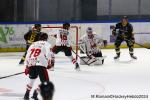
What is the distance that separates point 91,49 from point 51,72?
5.47 ft

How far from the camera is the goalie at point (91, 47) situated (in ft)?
40.0

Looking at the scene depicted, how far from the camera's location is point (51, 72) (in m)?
11.1

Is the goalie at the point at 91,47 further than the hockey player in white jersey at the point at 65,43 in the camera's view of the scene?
Yes

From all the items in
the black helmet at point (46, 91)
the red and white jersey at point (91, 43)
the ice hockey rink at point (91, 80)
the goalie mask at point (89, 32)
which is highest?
the goalie mask at point (89, 32)

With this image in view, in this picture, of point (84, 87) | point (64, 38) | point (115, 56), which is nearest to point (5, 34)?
point (115, 56)

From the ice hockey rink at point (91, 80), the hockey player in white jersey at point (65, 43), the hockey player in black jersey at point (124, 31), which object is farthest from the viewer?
the hockey player in black jersey at point (124, 31)

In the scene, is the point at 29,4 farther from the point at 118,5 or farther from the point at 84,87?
the point at 84,87

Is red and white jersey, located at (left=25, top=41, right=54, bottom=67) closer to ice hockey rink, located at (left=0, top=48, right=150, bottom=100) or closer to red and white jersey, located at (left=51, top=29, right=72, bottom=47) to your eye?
ice hockey rink, located at (left=0, top=48, right=150, bottom=100)

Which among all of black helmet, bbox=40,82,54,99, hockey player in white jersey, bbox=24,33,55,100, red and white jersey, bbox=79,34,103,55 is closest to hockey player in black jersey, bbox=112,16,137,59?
red and white jersey, bbox=79,34,103,55

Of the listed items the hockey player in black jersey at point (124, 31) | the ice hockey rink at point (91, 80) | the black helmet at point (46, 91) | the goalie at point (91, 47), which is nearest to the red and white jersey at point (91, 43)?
the goalie at point (91, 47)

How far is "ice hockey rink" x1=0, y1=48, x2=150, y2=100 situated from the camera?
27.1ft

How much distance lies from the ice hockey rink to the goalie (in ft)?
0.93

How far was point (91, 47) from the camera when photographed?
12.4 metres

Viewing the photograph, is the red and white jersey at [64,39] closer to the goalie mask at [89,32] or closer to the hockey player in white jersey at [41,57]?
the goalie mask at [89,32]
